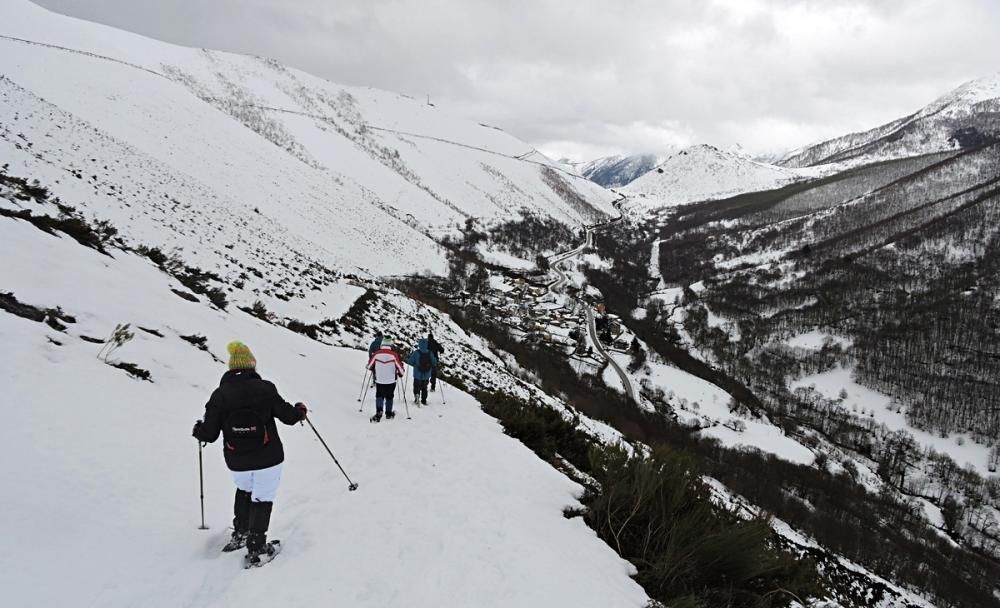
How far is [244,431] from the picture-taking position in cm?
383

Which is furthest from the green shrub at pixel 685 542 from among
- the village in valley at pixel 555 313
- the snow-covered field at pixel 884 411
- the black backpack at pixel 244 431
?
the snow-covered field at pixel 884 411

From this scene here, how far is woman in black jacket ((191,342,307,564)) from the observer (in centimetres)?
383

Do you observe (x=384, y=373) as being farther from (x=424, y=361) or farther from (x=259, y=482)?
(x=259, y=482)

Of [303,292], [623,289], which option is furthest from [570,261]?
[303,292]

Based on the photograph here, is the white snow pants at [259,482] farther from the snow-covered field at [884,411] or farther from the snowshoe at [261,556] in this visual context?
the snow-covered field at [884,411]

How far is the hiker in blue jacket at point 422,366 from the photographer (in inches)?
406

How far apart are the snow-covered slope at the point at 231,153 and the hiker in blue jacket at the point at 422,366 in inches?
446

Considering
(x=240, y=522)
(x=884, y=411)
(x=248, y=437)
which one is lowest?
(x=884, y=411)

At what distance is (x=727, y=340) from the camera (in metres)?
95.4

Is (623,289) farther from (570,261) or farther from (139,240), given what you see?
(139,240)

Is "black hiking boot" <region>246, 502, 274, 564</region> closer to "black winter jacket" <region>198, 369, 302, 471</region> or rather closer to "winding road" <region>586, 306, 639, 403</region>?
"black winter jacket" <region>198, 369, 302, 471</region>

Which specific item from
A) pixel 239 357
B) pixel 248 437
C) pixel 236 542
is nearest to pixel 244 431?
pixel 248 437

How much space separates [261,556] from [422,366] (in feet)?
21.0

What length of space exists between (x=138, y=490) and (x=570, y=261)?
112165mm
